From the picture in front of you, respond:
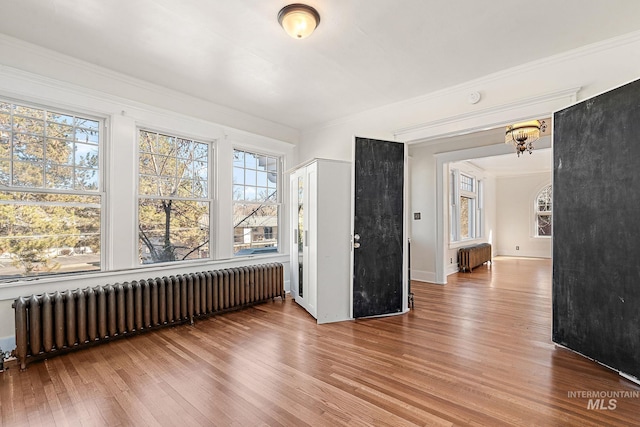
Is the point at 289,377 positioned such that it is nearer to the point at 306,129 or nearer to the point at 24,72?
the point at 24,72

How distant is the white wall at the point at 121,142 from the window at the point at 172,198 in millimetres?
126

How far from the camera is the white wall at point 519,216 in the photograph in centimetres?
1053

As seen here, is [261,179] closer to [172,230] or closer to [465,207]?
[172,230]

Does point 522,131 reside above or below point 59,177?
above

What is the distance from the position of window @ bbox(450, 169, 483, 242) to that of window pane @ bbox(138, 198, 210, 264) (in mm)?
5919

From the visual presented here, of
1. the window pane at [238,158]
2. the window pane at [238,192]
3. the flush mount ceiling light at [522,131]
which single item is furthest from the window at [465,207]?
the window pane at [238,158]

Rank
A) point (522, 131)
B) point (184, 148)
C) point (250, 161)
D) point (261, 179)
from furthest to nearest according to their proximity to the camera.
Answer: point (261, 179)
point (250, 161)
point (522, 131)
point (184, 148)

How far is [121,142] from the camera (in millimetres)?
3594

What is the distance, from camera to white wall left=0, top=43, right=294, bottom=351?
2977 millimetres

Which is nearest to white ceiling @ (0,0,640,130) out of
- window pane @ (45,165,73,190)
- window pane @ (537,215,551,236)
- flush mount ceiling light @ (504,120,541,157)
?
window pane @ (45,165,73,190)

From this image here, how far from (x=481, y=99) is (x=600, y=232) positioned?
1908 millimetres

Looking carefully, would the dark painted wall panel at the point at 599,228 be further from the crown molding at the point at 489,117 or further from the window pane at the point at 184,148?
the window pane at the point at 184,148

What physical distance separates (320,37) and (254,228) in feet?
10.2

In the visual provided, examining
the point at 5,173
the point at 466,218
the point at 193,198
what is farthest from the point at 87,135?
the point at 466,218
